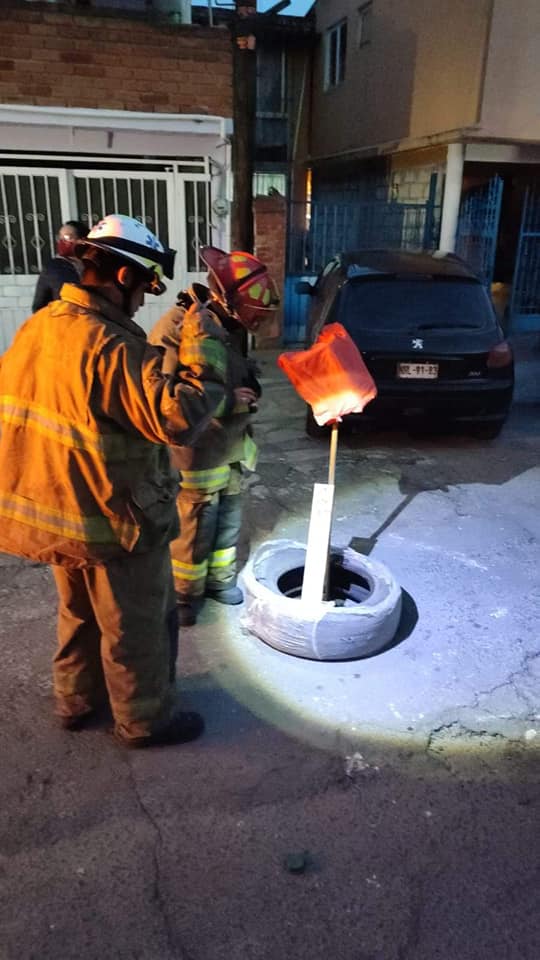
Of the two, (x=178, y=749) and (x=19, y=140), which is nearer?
(x=178, y=749)

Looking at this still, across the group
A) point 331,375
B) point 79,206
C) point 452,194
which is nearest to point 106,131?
point 79,206

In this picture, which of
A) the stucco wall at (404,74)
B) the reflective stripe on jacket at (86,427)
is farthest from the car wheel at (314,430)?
the stucco wall at (404,74)

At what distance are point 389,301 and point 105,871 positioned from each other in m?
5.17

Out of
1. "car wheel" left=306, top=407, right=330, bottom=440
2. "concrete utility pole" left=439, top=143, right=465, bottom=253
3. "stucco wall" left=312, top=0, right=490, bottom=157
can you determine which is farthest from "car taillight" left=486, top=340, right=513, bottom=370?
"stucco wall" left=312, top=0, right=490, bottom=157

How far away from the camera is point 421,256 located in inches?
275

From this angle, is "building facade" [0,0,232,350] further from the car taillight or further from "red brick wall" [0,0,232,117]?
the car taillight

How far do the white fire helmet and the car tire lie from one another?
1.66 meters

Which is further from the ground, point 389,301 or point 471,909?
point 389,301

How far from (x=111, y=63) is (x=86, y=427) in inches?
280

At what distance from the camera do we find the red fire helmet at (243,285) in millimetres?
3203

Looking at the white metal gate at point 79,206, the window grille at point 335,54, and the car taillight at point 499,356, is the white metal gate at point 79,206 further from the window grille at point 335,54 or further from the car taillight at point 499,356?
the window grille at point 335,54

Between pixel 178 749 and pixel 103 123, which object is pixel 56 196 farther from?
pixel 178 749

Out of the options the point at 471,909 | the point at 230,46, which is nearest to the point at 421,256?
the point at 230,46

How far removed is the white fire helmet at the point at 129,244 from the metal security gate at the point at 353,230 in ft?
29.8
